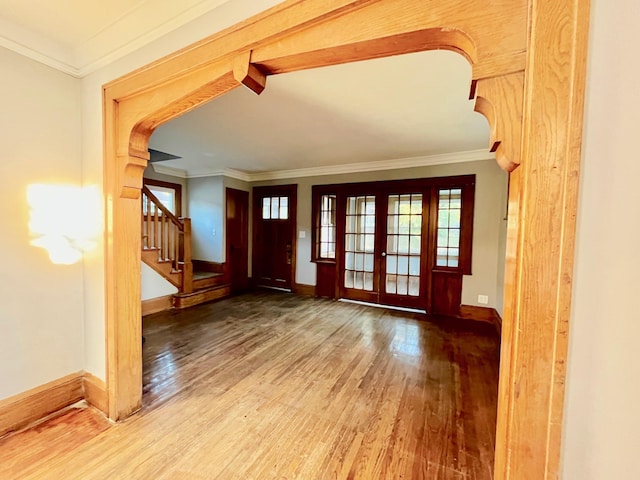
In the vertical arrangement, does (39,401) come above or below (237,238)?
below

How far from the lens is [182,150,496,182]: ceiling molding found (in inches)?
172

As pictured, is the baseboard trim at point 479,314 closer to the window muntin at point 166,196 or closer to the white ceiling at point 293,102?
the white ceiling at point 293,102

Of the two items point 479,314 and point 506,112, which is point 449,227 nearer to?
point 479,314

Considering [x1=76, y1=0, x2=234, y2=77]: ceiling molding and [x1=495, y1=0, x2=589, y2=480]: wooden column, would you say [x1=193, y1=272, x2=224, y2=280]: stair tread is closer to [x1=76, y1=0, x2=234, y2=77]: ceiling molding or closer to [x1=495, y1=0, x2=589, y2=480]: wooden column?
[x1=76, y1=0, x2=234, y2=77]: ceiling molding

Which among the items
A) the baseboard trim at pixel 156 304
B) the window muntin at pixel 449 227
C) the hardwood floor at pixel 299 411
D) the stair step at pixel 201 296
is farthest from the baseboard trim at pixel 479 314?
the baseboard trim at pixel 156 304

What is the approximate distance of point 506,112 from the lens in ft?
2.87

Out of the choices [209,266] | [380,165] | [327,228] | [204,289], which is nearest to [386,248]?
[327,228]

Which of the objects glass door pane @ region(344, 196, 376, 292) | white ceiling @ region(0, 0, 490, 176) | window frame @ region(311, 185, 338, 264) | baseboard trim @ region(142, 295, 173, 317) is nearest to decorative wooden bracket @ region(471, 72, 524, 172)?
white ceiling @ region(0, 0, 490, 176)

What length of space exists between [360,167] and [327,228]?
1.38m

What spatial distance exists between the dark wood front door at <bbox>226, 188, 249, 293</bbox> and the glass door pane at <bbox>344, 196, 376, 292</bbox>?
239 cm

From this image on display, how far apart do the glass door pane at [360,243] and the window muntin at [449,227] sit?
114 cm

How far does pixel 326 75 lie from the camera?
2.14 m

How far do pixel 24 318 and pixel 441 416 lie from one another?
120 inches

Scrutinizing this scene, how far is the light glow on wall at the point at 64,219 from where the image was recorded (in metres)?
1.92
